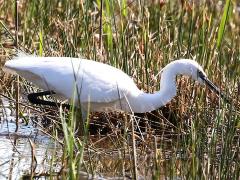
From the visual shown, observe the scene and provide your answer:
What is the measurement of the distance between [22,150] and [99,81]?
81 cm

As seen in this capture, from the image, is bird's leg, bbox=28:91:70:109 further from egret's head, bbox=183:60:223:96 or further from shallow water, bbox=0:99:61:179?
egret's head, bbox=183:60:223:96

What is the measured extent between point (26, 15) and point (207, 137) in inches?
130

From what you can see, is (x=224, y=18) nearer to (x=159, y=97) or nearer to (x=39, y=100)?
(x=159, y=97)

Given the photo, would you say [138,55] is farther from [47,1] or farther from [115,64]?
[47,1]

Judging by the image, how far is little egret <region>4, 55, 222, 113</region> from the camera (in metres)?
5.58

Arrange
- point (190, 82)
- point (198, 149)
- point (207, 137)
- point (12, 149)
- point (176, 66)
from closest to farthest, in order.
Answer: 1. point (198, 149)
2. point (207, 137)
3. point (12, 149)
4. point (176, 66)
5. point (190, 82)

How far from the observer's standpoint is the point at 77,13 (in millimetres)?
7254

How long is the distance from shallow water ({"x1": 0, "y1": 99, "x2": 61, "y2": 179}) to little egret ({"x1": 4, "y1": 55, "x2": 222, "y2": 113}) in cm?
37

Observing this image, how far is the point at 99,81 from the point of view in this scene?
18.5ft

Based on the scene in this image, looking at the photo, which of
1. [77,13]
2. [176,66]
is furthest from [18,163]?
[77,13]

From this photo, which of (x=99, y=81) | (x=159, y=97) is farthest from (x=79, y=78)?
(x=159, y=97)

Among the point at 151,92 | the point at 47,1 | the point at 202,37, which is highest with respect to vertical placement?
the point at 47,1

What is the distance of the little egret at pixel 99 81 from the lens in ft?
18.3

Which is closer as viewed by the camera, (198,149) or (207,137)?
(198,149)
